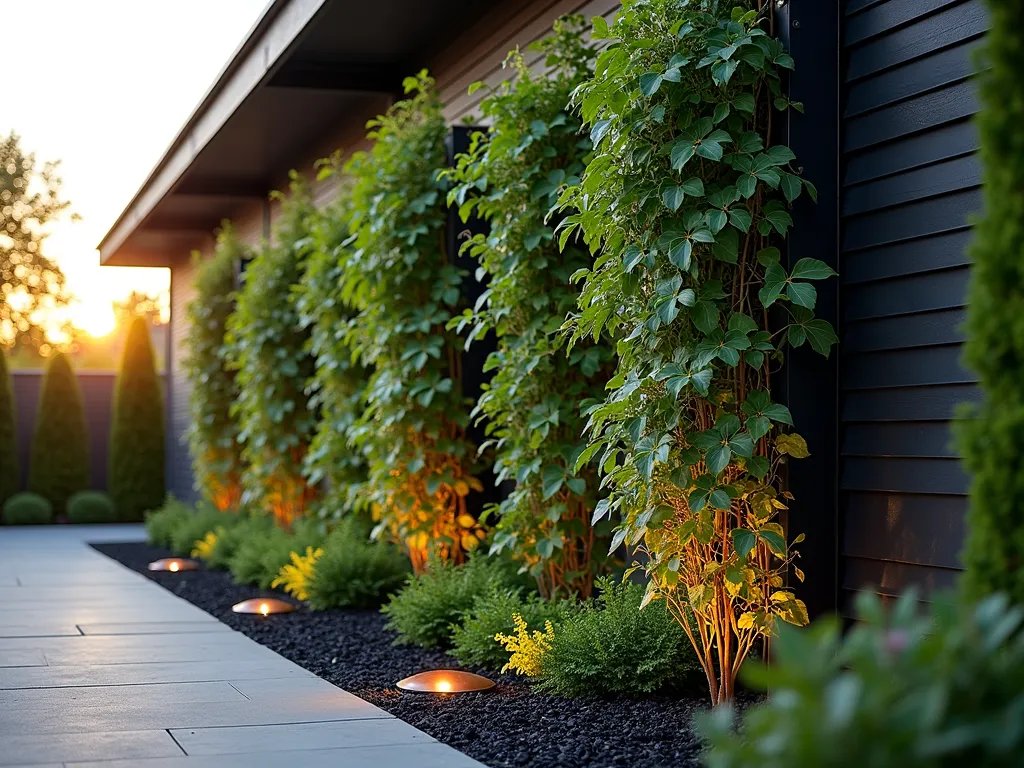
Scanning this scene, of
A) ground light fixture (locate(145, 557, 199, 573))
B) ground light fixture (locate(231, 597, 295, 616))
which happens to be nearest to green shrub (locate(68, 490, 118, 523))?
ground light fixture (locate(145, 557, 199, 573))

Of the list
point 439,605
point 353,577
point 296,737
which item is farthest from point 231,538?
point 296,737

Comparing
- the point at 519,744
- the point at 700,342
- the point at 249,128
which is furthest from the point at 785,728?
the point at 249,128

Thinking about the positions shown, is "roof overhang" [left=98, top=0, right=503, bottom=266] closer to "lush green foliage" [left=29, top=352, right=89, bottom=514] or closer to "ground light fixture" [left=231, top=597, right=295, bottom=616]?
"ground light fixture" [left=231, top=597, right=295, bottom=616]

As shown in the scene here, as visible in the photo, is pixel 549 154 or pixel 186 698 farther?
pixel 549 154

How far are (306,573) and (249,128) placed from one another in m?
4.04

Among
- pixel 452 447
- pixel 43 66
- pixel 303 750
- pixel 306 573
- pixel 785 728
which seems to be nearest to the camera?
pixel 785 728

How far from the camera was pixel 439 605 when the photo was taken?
4.91 m

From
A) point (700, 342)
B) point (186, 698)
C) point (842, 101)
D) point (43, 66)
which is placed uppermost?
point (43, 66)

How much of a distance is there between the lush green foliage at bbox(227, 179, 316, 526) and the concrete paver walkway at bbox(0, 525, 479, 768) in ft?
6.69

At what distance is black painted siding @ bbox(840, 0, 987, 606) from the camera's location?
3273 mm

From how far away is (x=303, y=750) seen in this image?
3100 millimetres

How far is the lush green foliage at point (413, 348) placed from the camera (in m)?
5.90

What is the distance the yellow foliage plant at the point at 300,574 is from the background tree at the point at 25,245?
19.9 meters

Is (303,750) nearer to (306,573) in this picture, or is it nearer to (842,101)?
(842,101)
